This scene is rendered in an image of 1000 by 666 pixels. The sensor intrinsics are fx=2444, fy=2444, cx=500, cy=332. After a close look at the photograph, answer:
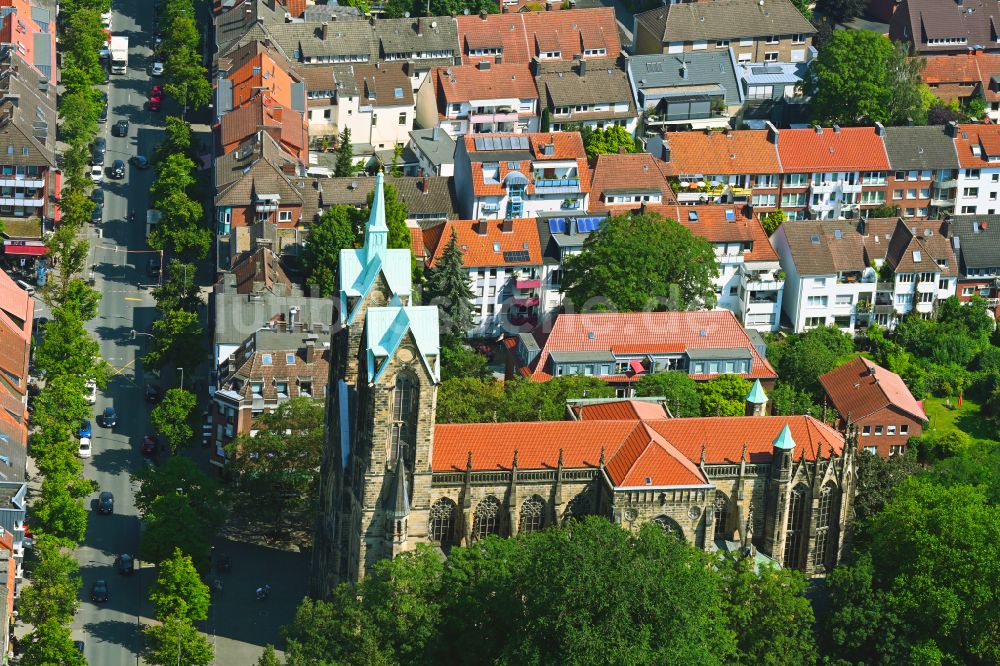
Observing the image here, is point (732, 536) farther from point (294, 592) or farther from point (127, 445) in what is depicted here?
point (127, 445)

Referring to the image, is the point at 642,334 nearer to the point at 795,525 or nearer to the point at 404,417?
the point at 795,525

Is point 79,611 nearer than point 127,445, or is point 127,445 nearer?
point 79,611

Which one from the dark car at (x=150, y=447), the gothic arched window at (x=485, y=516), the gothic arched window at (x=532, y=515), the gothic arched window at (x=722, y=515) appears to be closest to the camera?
the gothic arched window at (x=485, y=516)

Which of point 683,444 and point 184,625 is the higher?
point 683,444

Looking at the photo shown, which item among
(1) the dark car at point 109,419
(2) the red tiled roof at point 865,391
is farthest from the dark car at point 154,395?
(2) the red tiled roof at point 865,391

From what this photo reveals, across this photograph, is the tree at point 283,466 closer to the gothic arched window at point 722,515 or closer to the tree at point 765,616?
the gothic arched window at point 722,515

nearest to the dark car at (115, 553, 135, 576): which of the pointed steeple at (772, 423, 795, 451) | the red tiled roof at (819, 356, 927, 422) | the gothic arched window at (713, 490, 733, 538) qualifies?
the gothic arched window at (713, 490, 733, 538)

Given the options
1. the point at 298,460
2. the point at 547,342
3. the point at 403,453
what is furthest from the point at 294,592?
the point at 547,342
